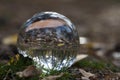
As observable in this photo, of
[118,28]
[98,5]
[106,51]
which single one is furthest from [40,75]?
[98,5]

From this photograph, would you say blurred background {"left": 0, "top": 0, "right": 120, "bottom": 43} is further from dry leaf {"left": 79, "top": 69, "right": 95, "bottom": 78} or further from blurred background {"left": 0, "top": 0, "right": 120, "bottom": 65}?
dry leaf {"left": 79, "top": 69, "right": 95, "bottom": 78}

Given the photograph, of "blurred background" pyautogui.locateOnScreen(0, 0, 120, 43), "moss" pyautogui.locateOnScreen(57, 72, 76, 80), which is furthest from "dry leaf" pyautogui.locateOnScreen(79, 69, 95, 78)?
"blurred background" pyautogui.locateOnScreen(0, 0, 120, 43)

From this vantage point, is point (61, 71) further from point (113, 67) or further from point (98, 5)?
point (98, 5)

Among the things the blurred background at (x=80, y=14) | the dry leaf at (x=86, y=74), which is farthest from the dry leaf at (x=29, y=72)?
the blurred background at (x=80, y=14)

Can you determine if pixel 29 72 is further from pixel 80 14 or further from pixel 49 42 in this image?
pixel 80 14

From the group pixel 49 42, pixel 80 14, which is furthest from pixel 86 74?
pixel 80 14

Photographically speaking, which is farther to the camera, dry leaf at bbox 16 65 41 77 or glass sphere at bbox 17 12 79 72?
glass sphere at bbox 17 12 79 72
